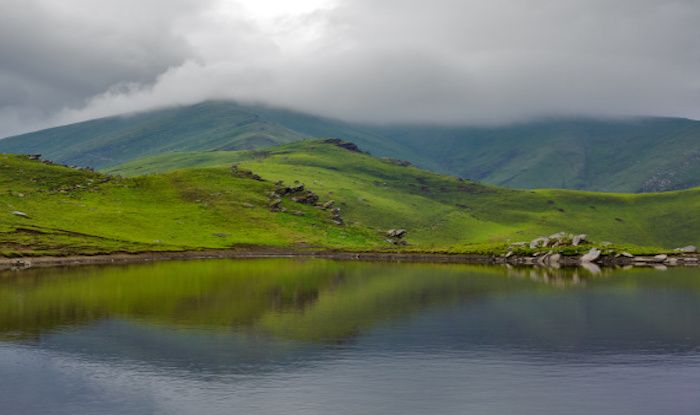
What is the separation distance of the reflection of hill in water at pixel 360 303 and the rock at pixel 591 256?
102ft

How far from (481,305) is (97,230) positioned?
468 feet

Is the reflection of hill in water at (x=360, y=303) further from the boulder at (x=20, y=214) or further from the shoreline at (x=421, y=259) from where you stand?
the boulder at (x=20, y=214)

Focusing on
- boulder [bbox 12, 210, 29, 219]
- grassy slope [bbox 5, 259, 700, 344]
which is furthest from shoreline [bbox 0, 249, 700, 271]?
boulder [bbox 12, 210, 29, 219]

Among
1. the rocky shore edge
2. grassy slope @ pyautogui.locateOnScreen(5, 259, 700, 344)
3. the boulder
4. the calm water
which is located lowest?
the calm water

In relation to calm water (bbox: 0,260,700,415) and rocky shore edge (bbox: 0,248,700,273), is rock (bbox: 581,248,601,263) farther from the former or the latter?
calm water (bbox: 0,260,700,415)

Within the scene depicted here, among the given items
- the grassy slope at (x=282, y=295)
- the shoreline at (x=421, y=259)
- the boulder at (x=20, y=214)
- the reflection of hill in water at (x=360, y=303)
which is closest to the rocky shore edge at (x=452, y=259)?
the shoreline at (x=421, y=259)

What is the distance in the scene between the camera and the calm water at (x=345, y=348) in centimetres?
4500

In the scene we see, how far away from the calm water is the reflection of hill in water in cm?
44

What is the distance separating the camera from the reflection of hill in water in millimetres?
69688

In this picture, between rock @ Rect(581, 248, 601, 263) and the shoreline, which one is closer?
the shoreline


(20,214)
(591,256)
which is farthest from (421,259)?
(20,214)

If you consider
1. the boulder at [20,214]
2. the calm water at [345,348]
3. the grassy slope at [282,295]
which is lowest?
the calm water at [345,348]

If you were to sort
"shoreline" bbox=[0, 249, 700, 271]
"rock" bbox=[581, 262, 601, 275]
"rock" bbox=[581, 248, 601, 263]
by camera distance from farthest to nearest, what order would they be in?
"rock" bbox=[581, 248, 601, 263] < "shoreline" bbox=[0, 249, 700, 271] < "rock" bbox=[581, 262, 601, 275]

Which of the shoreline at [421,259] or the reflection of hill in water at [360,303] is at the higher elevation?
the shoreline at [421,259]
